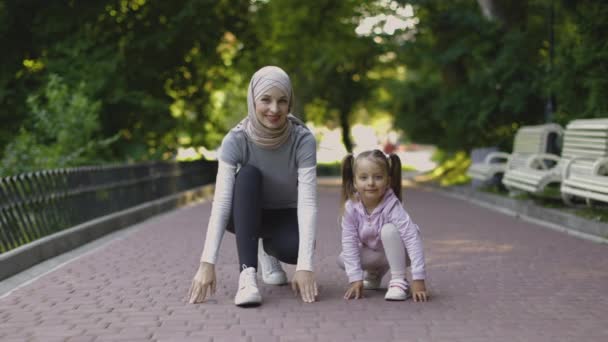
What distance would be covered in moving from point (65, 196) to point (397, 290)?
5629mm

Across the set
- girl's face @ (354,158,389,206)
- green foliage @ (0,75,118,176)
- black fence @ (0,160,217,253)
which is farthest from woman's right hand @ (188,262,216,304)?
green foliage @ (0,75,118,176)

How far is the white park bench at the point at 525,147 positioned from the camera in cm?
1566

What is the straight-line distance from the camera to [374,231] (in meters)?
6.23

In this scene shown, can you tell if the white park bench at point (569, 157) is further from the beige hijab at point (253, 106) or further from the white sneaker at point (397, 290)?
the beige hijab at point (253, 106)

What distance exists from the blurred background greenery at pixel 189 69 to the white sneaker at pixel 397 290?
8254mm

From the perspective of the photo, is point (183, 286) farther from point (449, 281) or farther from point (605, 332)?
point (605, 332)

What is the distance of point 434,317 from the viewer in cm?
562

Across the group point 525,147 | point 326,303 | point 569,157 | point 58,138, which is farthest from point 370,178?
point 525,147

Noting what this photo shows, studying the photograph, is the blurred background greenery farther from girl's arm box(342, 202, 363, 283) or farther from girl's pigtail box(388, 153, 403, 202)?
girl's arm box(342, 202, 363, 283)

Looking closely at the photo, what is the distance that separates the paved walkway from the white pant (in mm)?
254

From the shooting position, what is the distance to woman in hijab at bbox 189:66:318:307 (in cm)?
609

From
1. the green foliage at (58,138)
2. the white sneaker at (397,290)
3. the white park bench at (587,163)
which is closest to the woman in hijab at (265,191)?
the white sneaker at (397,290)

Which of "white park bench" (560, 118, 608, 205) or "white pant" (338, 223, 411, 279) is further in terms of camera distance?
"white park bench" (560, 118, 608, 205)

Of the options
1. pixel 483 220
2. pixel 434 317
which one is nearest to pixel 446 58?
pixel 483 220
